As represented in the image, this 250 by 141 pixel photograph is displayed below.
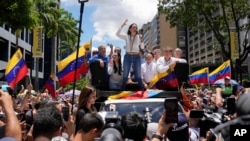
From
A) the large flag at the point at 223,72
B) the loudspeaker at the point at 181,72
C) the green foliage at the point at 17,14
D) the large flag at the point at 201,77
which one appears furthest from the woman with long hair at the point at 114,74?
the large flag at the point at 201,77

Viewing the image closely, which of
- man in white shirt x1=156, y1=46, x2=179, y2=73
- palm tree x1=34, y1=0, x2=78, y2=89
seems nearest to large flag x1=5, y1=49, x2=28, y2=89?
man in white shirt x1=156, y1=46, x2=179, y2=73

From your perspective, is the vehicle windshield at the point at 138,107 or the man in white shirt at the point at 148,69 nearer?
the vehicle windshield at the point at 138,107

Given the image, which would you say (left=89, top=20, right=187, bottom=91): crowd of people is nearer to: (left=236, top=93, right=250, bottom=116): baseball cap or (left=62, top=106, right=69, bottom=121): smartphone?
(left=62, top=106, right=69, bottom=121): smartphone

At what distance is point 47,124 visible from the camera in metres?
3.14

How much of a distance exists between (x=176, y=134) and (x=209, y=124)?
207 centimetres

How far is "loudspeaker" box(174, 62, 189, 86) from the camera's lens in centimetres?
857

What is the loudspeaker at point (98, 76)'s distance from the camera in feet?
27.4

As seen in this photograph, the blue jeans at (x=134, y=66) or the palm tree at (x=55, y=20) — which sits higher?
the palm tree at (x=55, y=20)

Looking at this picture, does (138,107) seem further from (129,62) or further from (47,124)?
(47,124)

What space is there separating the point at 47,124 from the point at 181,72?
573 cm

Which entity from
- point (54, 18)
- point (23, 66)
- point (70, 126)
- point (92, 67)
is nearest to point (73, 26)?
point (54, 18)

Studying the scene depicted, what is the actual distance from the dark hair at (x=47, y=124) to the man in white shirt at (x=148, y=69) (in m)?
5.71

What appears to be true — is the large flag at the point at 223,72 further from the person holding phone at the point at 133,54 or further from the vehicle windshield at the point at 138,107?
the vehicle windshield at the point at 138,107

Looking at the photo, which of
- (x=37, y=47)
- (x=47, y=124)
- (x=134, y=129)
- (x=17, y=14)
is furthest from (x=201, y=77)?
(x=47, y=124)
